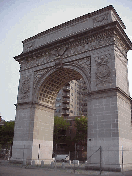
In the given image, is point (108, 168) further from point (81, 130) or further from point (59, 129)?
point (59, 129)

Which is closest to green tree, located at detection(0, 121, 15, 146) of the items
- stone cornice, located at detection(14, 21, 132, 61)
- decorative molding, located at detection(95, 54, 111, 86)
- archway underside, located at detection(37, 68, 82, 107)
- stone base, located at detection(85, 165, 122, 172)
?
archway underside, located at detection(37, 68, 82, 107)

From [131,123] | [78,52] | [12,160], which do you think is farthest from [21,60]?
[131,123]

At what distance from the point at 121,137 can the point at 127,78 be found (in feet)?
27.9

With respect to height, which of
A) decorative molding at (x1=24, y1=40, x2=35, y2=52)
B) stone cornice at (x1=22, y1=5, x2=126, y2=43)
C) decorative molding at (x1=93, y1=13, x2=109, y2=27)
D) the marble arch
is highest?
stone cornice at (x1=22, y1=5, x2=126, y2=43)

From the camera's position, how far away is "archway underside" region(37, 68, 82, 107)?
27.8 m

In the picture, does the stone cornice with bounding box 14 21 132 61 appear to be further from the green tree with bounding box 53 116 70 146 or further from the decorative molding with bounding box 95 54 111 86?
the green tree with bounding box 53 116 70 146

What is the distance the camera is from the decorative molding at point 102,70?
2255cm

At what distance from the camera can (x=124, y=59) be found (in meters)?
26.0

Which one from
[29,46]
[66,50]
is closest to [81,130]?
[29,46]

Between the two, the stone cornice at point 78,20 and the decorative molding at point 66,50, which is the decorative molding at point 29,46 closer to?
the stone cornice at point 78,20

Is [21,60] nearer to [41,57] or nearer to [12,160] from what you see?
[41,57]

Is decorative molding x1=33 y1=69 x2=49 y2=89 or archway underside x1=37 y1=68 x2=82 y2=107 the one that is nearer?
archway underside x1=37 y1=68 x2=82 y2=107

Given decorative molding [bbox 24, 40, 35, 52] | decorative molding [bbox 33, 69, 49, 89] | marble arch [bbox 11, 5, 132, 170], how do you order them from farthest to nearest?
decorative molding [bbox 24, 40, 35, 52] → decorative molding [bbox 33, 69, 49, 89] → marble arch [bbox 11, 5, 132, 170]

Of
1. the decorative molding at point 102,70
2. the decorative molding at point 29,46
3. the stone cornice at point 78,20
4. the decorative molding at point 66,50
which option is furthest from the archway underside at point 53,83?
the stone cornice at point 78,20
